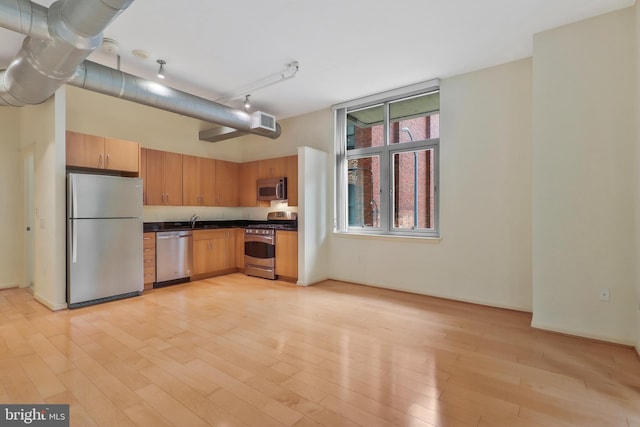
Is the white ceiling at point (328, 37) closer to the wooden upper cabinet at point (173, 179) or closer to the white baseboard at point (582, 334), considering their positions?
the wooden upper cabinet at point (173, 179)

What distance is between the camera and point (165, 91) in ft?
12.4

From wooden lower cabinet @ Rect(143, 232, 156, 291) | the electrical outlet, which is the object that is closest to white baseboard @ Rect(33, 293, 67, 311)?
wooden lower cabinet @ Rect(143, 232, 156, 291)

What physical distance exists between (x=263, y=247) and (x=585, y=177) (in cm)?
451

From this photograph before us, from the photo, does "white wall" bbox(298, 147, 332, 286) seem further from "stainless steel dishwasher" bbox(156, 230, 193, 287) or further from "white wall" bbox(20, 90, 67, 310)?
"white wall" bbox(20, 90, 67, 310)

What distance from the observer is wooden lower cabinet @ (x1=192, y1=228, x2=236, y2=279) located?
5.33m

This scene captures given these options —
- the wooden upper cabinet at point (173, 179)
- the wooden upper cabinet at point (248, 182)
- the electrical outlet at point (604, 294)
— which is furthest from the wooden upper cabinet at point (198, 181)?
the electrical outlet at point (604, 294)

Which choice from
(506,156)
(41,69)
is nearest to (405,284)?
(506,156)

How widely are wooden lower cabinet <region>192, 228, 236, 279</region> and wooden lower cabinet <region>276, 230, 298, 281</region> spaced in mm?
1106

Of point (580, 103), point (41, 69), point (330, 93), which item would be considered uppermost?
point (330, 93)

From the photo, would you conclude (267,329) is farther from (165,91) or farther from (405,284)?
(165,91)

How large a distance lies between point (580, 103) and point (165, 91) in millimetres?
4520

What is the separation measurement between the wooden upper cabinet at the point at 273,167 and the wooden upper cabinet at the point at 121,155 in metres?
2.17

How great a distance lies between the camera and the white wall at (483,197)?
366 cm

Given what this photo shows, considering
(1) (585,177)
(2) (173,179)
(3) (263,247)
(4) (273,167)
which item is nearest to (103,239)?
(2) (173,179)
